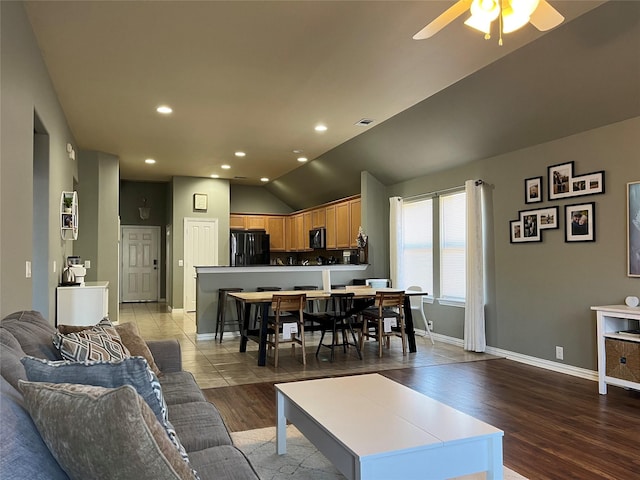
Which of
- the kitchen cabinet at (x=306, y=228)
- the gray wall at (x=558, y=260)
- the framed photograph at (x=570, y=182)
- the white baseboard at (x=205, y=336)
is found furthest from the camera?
the kitchen cabinet at (x=306, y=228)

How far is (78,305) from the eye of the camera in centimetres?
545

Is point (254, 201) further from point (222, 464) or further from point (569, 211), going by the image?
point (222, 464)

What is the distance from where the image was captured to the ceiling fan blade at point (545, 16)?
2.46m

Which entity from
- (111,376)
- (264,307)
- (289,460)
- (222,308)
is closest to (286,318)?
(264,307)

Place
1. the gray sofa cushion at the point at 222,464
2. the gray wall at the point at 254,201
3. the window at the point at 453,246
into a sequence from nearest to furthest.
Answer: the gray sofa cushion at the point at 222,464 → the window at the point at 453,246 → the gray wall at the point at 254,201

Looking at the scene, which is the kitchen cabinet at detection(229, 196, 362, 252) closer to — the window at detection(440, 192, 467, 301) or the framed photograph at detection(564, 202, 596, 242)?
the window at detection(440, 192, 467, 301)

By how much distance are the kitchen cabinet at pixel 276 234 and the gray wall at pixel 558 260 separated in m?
6.03

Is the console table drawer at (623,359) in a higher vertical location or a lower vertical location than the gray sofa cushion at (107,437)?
lower

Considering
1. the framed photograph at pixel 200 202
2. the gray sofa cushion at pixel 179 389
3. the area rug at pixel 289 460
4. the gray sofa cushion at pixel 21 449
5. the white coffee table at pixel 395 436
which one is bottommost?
the area rug at pixel 289 460

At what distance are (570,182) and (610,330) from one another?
1.54 metres

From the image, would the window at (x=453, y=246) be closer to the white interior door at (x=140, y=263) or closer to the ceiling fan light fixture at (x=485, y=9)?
the ceiling fan light fixture at (x=485, y=9)

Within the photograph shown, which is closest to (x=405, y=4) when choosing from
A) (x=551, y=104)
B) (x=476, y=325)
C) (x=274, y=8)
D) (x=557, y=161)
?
(x=274, y=8)

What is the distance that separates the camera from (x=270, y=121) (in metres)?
6.04

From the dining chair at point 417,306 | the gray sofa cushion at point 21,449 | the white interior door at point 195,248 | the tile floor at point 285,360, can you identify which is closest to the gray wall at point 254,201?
the white interior door at point 195,248
